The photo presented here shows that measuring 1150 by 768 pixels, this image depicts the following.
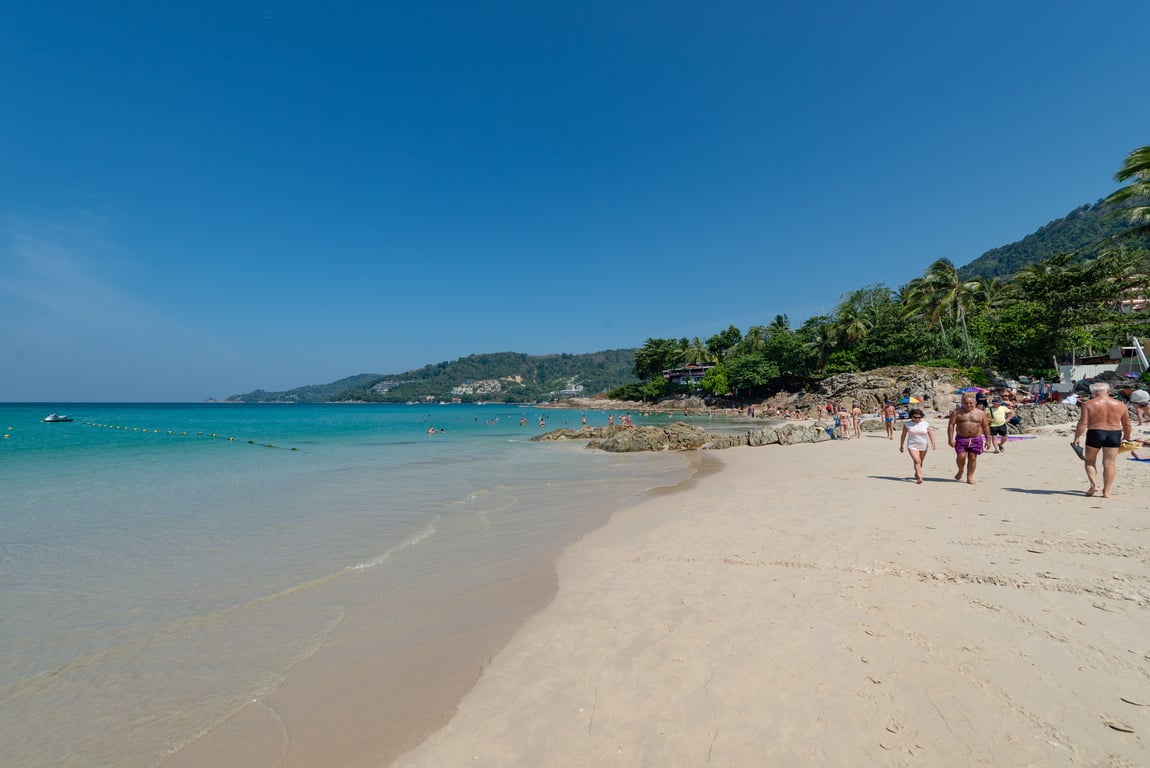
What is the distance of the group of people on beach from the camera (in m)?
7.19

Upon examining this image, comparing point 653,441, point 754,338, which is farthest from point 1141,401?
point 754,338

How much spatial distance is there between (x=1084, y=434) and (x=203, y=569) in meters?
13.9

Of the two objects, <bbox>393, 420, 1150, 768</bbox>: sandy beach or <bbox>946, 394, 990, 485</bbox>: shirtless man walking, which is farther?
<bbox>946, 394, 990, 485</bbox>: shirtless man walking

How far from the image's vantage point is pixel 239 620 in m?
4.94

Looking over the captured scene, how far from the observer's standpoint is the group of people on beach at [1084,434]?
7.19 metres

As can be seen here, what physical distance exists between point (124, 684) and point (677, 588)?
4779 millimetres

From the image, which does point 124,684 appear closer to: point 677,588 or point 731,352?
point 677,588

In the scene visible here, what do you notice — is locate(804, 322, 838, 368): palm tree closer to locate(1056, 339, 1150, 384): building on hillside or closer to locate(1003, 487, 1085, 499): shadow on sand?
locate(1056, 339, 1150, 384): building on hillside

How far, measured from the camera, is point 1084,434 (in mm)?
8242

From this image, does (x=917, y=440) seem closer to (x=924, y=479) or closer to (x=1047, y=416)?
(x=924, y=479)

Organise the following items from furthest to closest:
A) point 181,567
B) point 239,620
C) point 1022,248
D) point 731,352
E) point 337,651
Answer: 1. point 1022,248
2. point 731,352
3. point 181,567
4. point 239,620
5. point 337,651

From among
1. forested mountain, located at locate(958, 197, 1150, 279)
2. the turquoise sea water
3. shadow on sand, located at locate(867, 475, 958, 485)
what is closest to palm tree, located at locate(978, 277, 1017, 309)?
shadow on sand, located at locate(867, 475, 958, 485)

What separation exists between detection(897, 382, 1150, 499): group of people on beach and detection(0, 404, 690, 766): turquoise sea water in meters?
5.77

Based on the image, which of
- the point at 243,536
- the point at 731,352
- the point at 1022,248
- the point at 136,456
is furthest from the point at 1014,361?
the point at 1022,248
